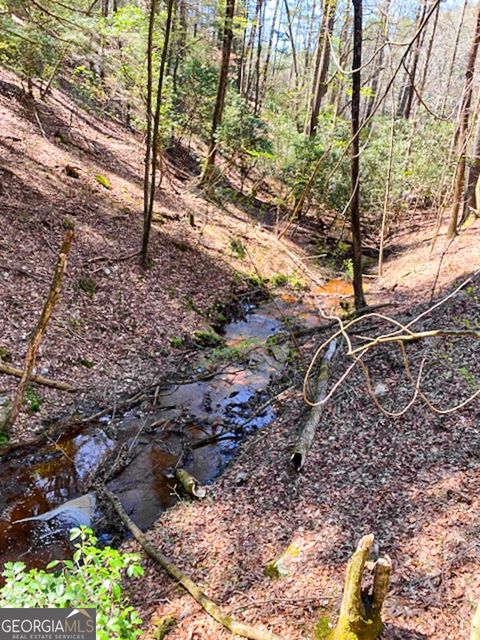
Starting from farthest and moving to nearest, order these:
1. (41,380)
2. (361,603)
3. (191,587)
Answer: (41,380) < (191,587) < (361,603)

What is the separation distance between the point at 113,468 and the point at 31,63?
35.5ft

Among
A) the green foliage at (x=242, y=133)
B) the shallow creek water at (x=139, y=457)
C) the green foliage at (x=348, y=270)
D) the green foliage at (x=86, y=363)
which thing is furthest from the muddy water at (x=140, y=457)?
the green foliage at (x=242, y=133)

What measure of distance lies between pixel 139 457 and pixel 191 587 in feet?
8.34

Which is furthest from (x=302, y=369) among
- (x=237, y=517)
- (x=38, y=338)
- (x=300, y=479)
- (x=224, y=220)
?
(x=224, y=220)

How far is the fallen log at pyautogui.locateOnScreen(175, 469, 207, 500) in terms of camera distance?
218 inches

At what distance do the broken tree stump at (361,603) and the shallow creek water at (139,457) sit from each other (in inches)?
110

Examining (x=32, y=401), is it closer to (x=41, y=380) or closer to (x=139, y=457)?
(x=41, y=380)

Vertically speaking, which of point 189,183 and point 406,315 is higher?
point 189,183

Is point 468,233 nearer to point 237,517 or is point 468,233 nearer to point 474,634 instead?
point 237,517

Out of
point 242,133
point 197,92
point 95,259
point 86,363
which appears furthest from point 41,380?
point 197,92

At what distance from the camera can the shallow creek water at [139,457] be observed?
5.11m

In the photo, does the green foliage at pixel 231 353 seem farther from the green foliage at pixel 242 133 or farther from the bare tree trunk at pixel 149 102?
the green foliage at pixel 242 133

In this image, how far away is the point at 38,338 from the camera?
571 centimetres

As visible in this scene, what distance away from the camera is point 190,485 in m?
5.64
